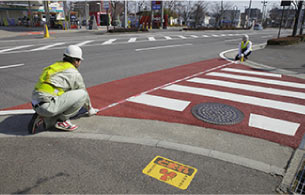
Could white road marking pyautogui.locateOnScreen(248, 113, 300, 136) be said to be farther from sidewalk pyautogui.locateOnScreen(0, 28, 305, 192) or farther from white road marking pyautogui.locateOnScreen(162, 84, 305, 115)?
white road marking pyautogui.locateOnScreen(162, 84, 305, 115)

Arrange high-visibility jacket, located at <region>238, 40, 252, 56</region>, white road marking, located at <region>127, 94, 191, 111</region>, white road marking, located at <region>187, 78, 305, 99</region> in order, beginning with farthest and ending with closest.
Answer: high-visibility jacket, located at <region>238, 40, 252, 56</region> < white road marking, located at <region>187, 78, 305, 99</region> < white road marking, located at <region>127, 94, 191, 111</region>

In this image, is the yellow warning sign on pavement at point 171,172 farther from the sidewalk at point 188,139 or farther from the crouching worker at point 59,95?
the crouching worker at point 59,95

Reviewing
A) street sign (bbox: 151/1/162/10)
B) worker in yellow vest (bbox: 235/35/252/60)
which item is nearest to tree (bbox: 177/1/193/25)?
street sign (bbox: 151/1/162/10)

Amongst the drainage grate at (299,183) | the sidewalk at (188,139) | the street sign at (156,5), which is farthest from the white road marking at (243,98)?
the street sign at (156,5)

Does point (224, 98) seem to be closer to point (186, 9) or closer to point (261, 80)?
point (261, 80)

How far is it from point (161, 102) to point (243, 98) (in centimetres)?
211

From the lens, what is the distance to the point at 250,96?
19.5 ft

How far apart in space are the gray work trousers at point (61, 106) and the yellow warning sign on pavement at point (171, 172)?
1735 mm

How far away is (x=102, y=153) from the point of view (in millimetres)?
3357

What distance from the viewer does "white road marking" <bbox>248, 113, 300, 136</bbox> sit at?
4.09 m

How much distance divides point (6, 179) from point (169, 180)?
1.99 m

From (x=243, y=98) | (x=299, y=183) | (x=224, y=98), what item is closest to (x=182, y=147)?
(x=299, y=183)

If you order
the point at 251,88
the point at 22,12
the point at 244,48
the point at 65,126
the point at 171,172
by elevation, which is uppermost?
the point at 22,12

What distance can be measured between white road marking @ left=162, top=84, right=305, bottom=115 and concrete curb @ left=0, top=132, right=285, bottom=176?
8.39 ft
